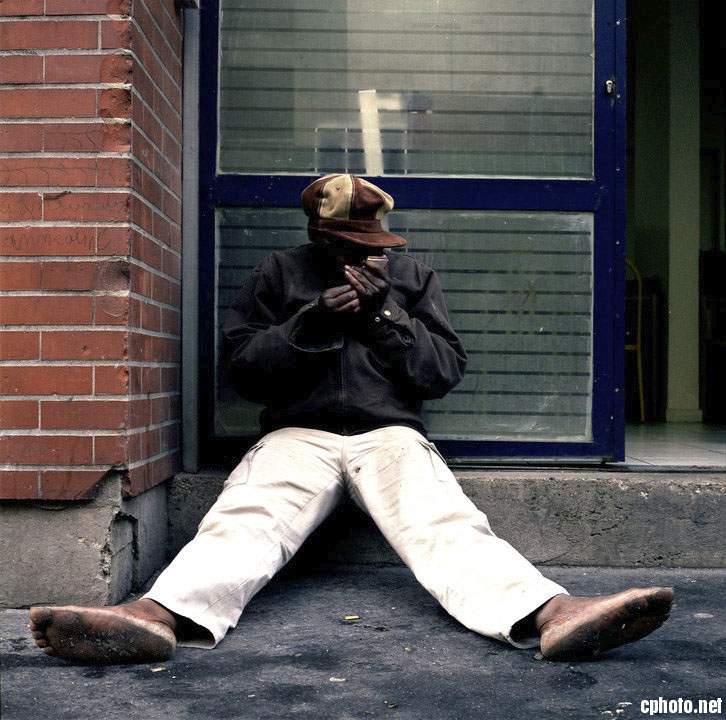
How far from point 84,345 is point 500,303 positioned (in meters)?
1.57

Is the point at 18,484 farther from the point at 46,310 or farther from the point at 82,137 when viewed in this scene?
the point at 82,137

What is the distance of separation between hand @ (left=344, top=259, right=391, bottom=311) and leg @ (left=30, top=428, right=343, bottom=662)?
0.48m

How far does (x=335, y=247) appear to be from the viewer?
9.08 ft

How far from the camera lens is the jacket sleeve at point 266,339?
2592mm

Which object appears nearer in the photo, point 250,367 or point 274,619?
point 274,619

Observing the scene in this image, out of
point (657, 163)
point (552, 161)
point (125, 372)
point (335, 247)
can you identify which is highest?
point (657, 163)

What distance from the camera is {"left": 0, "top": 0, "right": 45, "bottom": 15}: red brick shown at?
247 centimetres

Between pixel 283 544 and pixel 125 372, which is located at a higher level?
pixel 125 372

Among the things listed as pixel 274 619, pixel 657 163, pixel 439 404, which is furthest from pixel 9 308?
pixel 657 163

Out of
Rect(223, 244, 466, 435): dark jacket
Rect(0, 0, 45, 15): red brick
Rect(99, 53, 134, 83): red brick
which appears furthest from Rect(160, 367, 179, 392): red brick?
Rect(0, 0, 45, 15): red brick

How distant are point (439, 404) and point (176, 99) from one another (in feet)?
4.84

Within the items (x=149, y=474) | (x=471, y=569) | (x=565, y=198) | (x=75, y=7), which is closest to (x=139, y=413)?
(x=149, y=474)

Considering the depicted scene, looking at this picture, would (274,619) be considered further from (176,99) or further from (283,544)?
(176,99)

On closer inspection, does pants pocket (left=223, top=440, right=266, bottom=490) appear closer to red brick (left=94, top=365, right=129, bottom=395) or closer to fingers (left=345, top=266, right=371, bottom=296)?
red brick (left=94, top=365, right=129, bottom=395)
